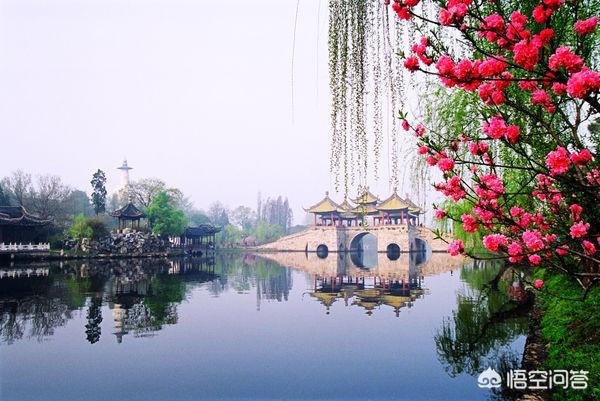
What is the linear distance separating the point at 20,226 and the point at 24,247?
6.92 feet

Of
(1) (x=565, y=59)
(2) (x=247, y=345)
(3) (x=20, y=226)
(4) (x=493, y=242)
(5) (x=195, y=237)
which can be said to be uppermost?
(3) (x=20, y=226)

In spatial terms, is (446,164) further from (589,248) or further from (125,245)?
(125,245)

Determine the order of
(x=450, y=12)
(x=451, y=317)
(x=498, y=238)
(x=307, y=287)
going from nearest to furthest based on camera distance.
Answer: (x=450, y=12)
(x=498, y=238)
(x=451, y=317)
(x=307, y=287)

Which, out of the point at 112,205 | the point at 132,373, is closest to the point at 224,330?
the point at 132,373

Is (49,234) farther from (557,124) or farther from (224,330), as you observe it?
(557,124)

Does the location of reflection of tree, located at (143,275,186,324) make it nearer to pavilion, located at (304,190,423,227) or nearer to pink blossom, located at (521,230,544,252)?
pink blossom, located at (521,230,544,252)

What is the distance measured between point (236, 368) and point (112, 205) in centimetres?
5826

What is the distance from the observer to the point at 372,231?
46.7 metres

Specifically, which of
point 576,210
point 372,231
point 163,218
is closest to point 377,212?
point 372,231

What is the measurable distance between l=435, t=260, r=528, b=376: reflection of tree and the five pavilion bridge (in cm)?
3116

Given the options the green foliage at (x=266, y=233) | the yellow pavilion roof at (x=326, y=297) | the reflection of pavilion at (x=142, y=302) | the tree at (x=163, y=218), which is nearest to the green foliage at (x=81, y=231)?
the tree at (x=163, y=218)

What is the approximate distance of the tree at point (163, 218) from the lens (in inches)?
1417

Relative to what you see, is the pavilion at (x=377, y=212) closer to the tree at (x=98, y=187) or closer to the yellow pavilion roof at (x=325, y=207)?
the yellow pavilion roof at (x=325, y=207)

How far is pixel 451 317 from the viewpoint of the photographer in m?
10.2
